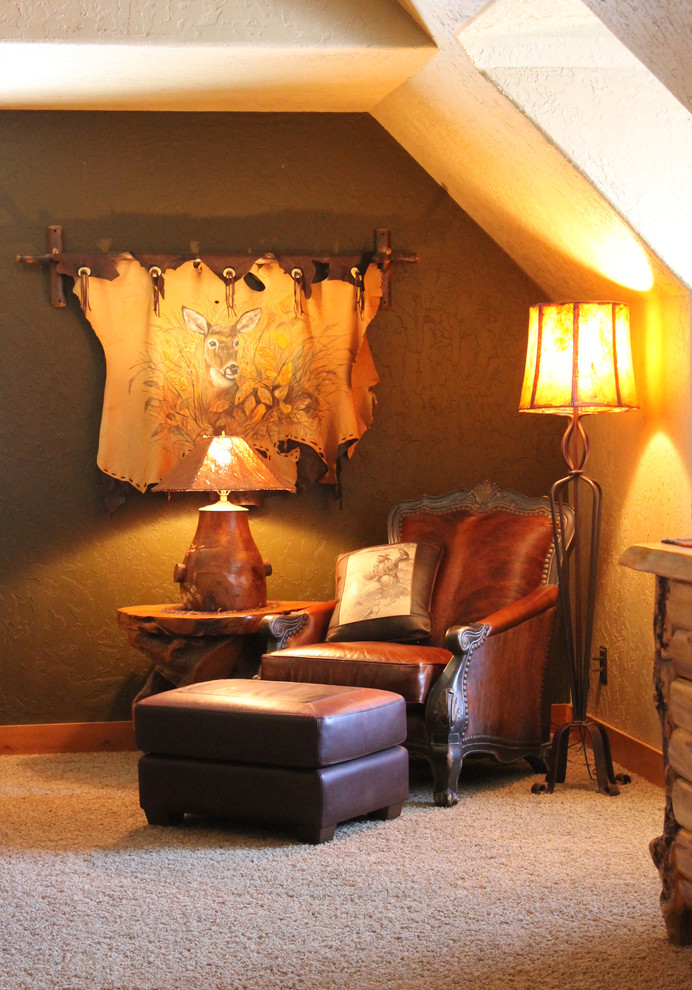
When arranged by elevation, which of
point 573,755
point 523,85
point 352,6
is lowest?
point 573,755

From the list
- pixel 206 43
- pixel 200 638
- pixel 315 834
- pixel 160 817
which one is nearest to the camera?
pixel 315 834

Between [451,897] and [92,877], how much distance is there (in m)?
0.96

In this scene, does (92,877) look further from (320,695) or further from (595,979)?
(595,979)

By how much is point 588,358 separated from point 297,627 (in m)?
1.41

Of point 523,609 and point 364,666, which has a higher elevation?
point 523,609

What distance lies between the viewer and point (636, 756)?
4.08 m


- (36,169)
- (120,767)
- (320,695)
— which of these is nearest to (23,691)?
(120,767)

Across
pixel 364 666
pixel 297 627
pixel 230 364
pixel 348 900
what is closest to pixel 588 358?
pixel 364 666

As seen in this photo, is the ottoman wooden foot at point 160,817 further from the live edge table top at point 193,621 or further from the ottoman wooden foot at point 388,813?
the live edge table top at point 193,621

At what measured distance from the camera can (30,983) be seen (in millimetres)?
2369

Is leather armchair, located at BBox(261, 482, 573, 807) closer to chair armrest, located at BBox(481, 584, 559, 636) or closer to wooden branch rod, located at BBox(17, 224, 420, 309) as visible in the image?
chair armrest, located at BBox(481, 584, 559, 636)

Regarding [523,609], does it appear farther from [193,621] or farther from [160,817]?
[160,817]

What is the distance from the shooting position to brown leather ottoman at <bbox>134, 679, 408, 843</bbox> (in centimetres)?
327

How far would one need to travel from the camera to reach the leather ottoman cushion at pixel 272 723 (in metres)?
3.27
